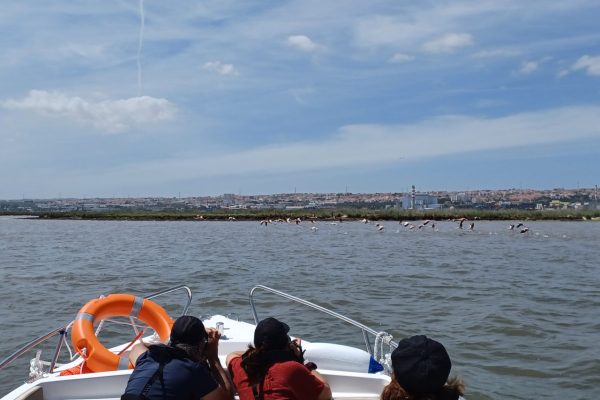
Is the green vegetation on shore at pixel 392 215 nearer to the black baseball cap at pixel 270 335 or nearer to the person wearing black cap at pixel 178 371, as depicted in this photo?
the black baseball cap at pixel 270 335

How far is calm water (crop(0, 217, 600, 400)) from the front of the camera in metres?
8.77

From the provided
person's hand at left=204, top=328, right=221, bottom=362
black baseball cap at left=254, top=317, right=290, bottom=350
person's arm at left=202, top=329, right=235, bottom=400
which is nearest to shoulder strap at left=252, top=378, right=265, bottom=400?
black baseball cap at left=254, top=317, right=290, bottom=350

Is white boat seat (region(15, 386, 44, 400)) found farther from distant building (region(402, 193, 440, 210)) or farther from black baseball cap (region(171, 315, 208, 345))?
distant building (region(402, 193, 440, 210))

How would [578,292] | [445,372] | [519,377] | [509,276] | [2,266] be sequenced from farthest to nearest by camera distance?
1. [2,266]
2. [509,276]
3. [578,292]
4. [519,377]
5. [445,372]

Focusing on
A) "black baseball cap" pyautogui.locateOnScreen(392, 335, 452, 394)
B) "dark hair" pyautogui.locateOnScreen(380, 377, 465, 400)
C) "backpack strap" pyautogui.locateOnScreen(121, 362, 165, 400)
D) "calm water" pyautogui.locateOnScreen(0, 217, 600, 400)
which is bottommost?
"calm water" pyautogui.locateOnScreen(0, 217, 600, 400)

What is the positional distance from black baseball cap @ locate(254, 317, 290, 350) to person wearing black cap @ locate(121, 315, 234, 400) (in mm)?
340

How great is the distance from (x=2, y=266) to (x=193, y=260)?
20.4ft

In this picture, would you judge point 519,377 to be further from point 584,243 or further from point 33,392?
point 584,243

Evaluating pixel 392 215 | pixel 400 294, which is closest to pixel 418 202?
pixel 392 215

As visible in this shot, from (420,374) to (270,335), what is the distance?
1365 mm

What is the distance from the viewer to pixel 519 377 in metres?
8.19

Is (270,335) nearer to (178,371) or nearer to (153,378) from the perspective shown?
(178,371)

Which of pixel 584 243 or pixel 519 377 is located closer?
pixel 519 377

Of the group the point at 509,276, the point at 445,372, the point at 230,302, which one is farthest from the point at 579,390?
the point at 509,276
